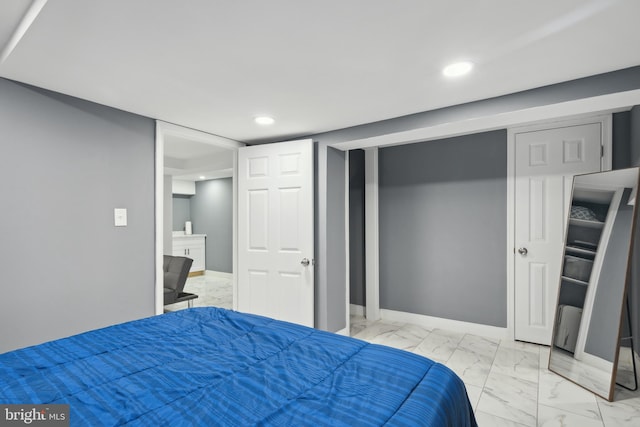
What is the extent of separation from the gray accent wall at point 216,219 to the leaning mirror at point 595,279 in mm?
6155

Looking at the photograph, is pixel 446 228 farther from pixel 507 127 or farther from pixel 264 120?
pixel 264 120

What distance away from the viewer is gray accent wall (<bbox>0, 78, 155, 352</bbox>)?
218 centimetres

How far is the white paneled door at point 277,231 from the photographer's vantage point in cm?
340

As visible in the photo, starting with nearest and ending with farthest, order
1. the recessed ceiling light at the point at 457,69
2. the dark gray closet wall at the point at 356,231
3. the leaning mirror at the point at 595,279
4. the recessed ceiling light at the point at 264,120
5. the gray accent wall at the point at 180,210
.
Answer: the recessed ceiling light at the point at 457,69 → the leaning mirror at the point at 595,279 → the recessed ceiling light at the point at 264,120 → the dark gray closet wall at the point at 356,231 → the gray accent wall at the point at 180,210

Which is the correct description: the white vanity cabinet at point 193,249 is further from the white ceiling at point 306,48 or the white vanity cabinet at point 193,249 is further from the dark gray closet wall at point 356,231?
the white ceiling at point 306,48

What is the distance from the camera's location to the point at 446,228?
3908mm

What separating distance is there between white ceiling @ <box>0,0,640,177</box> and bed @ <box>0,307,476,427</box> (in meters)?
1.50

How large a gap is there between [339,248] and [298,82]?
6.37 feet

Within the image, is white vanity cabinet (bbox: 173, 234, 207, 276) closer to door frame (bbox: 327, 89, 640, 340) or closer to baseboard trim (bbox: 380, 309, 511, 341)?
door frame (bbox: 327, 89, 640, 340)

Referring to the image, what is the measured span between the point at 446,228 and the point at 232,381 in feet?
10.6

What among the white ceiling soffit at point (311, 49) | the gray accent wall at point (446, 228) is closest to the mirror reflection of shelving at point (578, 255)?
the gray accent wall at point (446, 228)

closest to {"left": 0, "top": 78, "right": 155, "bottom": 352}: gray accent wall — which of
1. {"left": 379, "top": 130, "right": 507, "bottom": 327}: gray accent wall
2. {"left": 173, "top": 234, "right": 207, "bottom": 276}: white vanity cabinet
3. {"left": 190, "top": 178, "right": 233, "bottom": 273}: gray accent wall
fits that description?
{"left": 379, "top": 130, "right": 507, "bottom": 327}: gray accent wall

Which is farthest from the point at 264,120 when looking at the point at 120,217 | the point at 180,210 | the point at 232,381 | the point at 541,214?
the point at 180,210

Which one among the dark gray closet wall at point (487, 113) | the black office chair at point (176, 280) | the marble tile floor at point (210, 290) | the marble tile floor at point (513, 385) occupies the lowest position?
the marble tile floor at point (210, 290)
